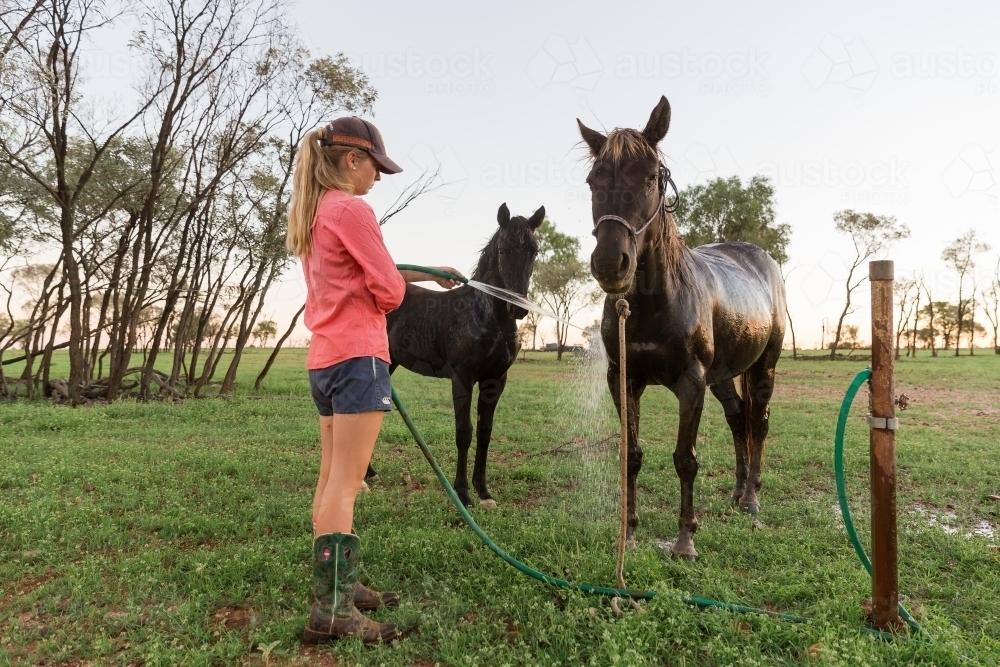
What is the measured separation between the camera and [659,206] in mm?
3588

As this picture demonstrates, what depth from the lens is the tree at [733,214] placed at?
3164 cm

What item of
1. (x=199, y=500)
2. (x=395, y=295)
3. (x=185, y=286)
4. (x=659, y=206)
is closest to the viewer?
(x=395, y=295)

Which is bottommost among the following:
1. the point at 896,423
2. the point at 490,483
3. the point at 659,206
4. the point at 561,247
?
the point at 490,483

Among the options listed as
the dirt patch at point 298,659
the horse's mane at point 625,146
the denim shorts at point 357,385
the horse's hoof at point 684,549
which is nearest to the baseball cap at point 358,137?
the denim shorts at point 357,385

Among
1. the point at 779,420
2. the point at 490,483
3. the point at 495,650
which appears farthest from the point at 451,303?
the point at 779,420

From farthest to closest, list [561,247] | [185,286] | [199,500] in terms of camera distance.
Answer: [561,247] < [185,286] < [199,500]

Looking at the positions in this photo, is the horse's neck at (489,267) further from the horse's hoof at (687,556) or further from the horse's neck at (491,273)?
the horse's hoof at (687,556)

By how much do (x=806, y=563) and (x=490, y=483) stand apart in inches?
126

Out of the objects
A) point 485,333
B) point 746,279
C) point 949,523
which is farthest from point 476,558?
point 949,523

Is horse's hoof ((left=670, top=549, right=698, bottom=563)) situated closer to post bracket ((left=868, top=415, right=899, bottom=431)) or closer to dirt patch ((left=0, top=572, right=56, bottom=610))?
post bracket ((left=868, top=415, right=899, bottom=431))

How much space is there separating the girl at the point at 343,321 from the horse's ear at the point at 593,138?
1549 millimetres

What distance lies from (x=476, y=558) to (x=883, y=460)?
94.2 inches

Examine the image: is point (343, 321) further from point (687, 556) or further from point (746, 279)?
point (746, 279)

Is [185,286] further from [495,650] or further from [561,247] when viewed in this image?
[561,247]
